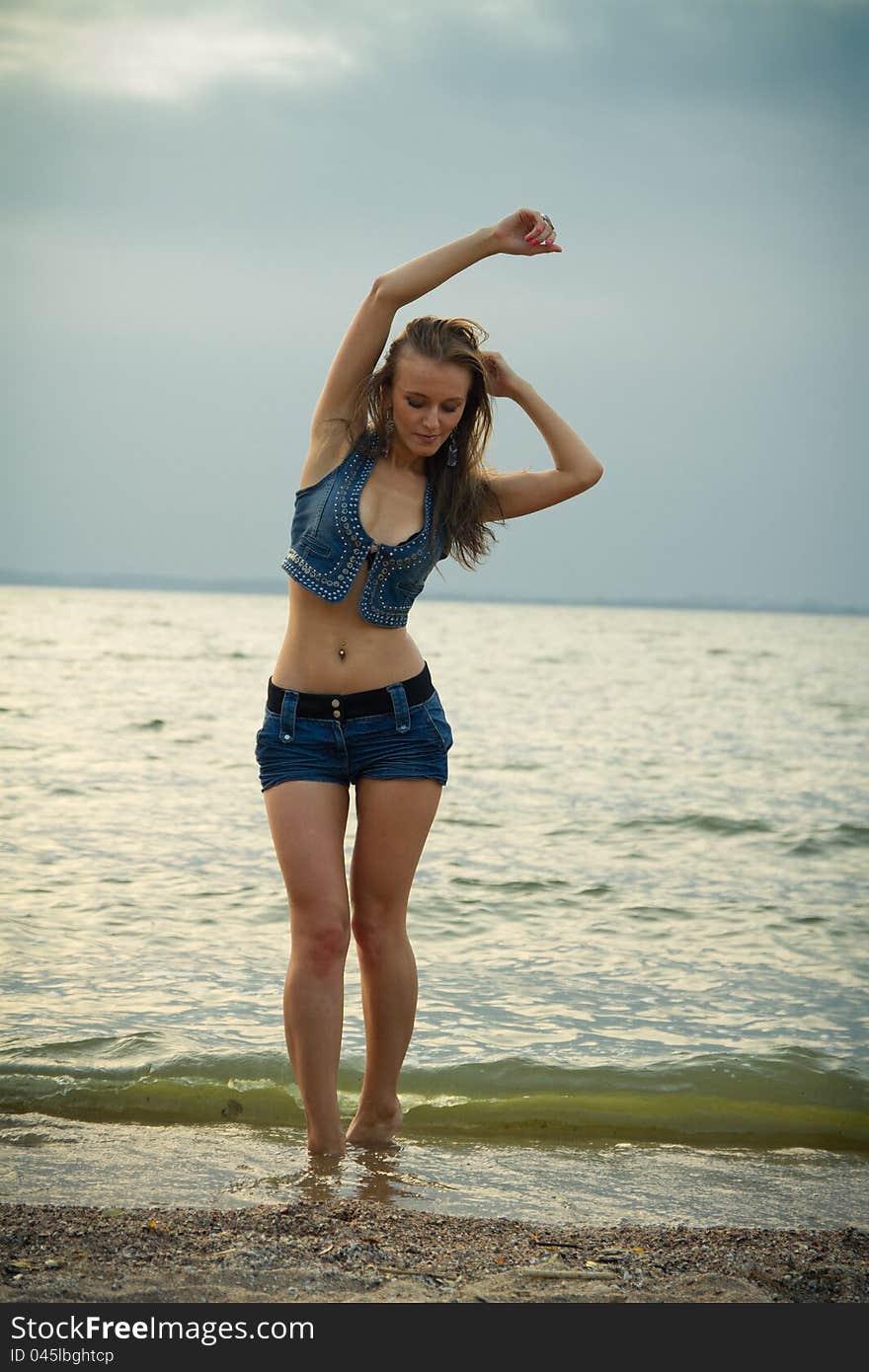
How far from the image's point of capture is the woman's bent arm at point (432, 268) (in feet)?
12.4

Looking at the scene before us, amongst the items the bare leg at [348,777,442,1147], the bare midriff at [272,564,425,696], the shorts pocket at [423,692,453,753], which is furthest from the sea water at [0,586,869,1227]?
the bare midriff at [272,564,425,696]

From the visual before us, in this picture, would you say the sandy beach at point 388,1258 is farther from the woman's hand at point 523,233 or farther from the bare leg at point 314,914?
the woman's hand at point 523,233

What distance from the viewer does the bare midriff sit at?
384cm

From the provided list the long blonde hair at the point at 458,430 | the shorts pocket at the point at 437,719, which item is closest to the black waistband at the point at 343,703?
the shorts pocket at the point at 437,719

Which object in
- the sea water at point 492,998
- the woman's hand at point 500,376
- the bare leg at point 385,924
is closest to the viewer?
the bare leg at point 385,924

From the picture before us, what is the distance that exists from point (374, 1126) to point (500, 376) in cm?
240

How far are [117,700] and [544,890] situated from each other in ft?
42.2

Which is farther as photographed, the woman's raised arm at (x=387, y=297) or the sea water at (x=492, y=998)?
the sea water at (x=492, y=998)

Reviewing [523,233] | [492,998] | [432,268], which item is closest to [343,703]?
[432,268]

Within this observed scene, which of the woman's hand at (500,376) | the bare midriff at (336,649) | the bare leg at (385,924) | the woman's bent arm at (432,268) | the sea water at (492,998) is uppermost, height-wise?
the woman's bent arm at (432,268)

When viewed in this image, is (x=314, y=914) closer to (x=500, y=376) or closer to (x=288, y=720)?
(x=288, y=720)

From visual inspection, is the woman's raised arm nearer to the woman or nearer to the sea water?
the woman

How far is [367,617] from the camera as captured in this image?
3.85 m

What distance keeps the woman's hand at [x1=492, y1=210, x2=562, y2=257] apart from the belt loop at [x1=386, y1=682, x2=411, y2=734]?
1.29 m
